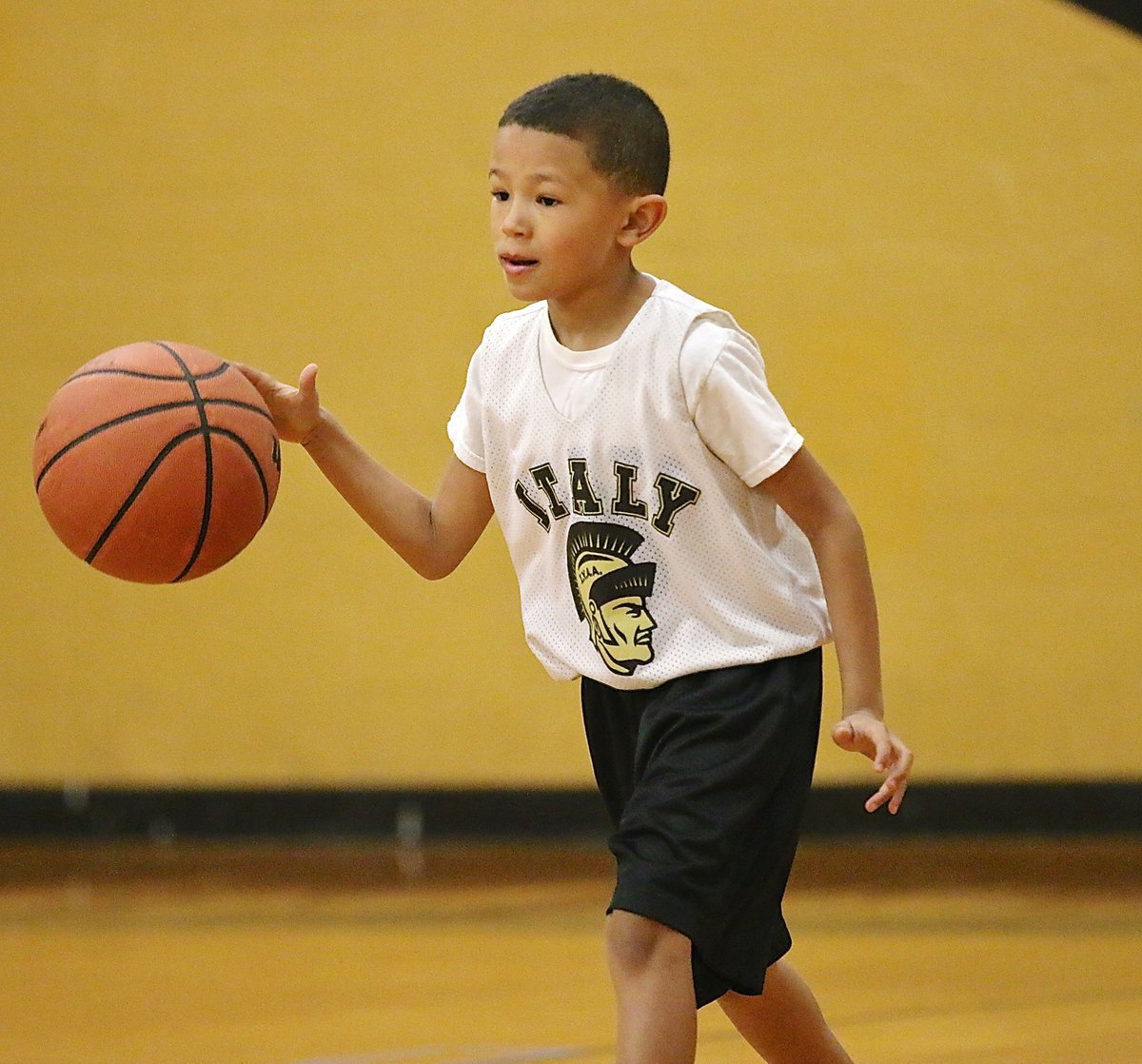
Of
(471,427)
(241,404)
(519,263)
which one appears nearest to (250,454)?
(241,404)

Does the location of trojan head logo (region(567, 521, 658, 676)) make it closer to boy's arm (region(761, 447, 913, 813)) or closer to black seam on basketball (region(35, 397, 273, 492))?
boy's arm (region(761, 447, 913, 813))

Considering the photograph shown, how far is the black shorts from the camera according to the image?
78.1 inches

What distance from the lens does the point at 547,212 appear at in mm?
2137

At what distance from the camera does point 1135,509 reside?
549cm

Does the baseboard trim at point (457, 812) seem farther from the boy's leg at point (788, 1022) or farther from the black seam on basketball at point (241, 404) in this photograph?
the black seam on basketball at point (241, 404)

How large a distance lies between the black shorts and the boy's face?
53 centimetres

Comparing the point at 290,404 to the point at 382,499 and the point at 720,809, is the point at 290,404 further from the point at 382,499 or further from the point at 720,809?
the point at 720,809

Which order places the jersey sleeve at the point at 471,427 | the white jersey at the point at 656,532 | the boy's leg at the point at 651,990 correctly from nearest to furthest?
the boy's leg at the point at 651,990 → the white jersey at the point at 656,532 → the jersey sleeve at the point at 471,427

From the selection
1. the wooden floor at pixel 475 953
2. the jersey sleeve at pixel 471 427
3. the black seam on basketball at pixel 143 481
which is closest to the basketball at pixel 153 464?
the black seam on basketball at pixel 143 481

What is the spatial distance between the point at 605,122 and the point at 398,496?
610 millimetres

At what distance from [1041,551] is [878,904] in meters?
1.51

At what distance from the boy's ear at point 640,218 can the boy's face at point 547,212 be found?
0.03 meters

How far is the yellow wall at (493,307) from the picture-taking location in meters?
5.49

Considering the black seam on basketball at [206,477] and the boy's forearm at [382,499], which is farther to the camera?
the boy's forearm at [382,499]
